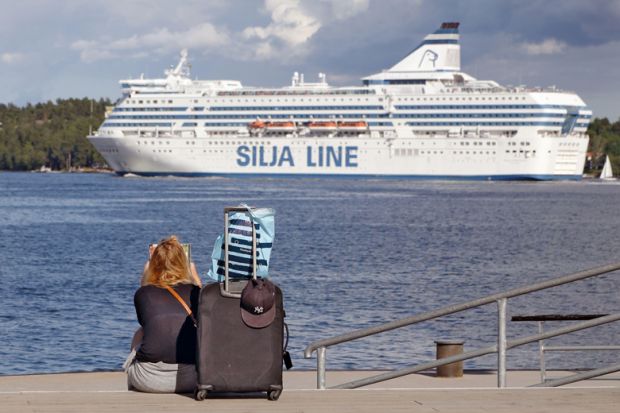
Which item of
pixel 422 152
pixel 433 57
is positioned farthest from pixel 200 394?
pixel 433 57

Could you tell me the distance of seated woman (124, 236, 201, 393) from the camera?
297 inches

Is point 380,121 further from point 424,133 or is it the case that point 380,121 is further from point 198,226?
point 198,226

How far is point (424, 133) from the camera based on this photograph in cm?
9769

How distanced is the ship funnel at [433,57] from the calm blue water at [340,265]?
36.4 meters

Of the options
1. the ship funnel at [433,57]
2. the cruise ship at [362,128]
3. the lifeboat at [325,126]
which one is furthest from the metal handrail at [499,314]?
the ship funnel at [433,57]

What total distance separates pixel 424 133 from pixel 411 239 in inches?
2288

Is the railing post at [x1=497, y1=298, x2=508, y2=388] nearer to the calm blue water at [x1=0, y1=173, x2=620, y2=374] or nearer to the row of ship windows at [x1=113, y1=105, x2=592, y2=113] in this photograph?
the calm blue water at [x1=0, y1=173, x2=620, y2=374]

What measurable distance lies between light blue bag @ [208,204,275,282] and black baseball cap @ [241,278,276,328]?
0.47 feet

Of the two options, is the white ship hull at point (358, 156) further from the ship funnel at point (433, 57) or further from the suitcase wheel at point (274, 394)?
the suitcase wheel at point (274, 394)

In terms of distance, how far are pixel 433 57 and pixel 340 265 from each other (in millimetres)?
79031

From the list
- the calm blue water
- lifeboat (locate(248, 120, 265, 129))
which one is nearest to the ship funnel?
lifeboat (locate(248, 120, 265, 129))

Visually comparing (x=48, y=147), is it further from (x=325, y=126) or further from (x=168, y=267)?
(x=168, y=267)

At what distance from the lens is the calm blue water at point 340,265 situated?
16.2 meters

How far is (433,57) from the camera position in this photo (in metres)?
107
